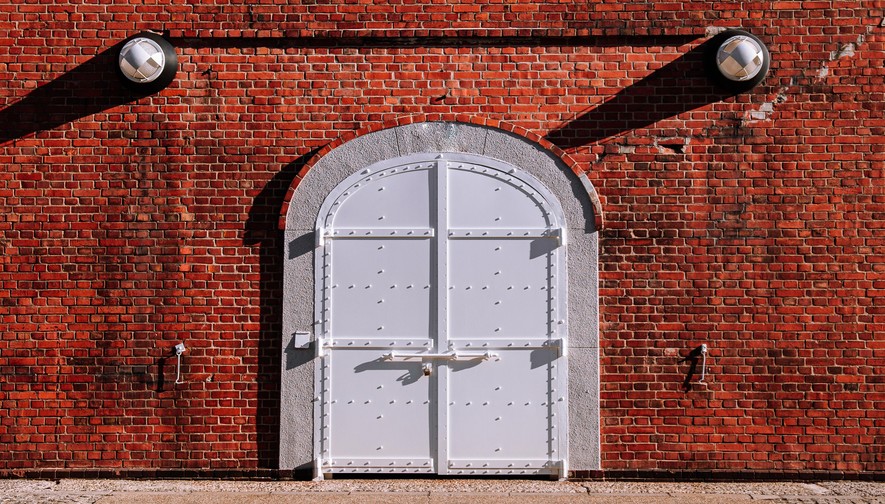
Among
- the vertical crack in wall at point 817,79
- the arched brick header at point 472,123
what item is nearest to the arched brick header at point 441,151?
the arched brick header at point 472,123

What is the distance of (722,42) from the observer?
20.1ft

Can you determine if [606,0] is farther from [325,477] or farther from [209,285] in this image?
[325,477]

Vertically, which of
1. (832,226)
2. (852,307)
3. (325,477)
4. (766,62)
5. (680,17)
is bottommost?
(325,477)

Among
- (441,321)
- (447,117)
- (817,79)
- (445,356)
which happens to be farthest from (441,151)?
(817,79)

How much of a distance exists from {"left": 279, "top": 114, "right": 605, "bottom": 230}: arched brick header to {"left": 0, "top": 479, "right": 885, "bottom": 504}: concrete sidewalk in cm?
209

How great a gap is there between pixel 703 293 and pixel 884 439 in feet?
6.08

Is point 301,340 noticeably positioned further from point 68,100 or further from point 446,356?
point 68,100

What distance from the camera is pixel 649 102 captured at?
628cm

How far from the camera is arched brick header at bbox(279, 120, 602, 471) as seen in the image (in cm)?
614

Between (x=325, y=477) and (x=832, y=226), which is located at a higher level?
(x=832, y=226)

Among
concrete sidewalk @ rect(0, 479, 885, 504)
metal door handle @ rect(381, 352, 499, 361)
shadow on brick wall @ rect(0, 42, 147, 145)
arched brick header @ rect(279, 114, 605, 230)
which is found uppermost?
shadow on brick wall @ rect(0, 42, 147, 145)

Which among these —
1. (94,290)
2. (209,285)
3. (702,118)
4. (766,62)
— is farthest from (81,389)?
(766,62)

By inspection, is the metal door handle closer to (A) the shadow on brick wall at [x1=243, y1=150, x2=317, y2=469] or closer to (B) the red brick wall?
(A) the shadow on brick wall at [x1=243, y1=150, x2=317, y2=469]

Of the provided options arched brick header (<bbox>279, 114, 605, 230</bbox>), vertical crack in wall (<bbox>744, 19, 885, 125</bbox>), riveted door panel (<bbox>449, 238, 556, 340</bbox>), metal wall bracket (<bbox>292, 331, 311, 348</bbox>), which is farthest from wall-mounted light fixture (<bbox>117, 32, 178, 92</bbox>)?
vertical crack in wall (<bbox>744, 19, 885, 125</bbox>)
